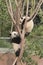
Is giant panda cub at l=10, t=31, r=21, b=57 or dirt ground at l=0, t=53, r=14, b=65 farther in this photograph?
dirt ground at l=0, t=53, r=14, b=65

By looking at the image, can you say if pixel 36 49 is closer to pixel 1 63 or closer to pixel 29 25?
pixel 29 25

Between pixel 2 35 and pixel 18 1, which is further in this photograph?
pixel 2 35

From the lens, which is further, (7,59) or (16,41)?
(7,59)

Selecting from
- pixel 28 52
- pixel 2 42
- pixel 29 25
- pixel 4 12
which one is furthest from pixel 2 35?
pixel 29 25

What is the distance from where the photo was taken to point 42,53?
3.31 metres

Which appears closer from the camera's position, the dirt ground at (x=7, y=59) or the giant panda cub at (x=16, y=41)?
the giant panda cub at (x=16, y=41)

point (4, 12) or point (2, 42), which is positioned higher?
point (4, 12)

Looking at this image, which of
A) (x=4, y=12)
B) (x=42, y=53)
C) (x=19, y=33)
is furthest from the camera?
(x=4, y=12)

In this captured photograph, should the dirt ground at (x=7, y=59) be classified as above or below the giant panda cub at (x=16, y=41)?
below

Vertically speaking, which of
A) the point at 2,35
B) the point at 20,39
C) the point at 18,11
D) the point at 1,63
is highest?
the point at 18,11

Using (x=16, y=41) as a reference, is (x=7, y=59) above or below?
below

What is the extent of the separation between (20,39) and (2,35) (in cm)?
234

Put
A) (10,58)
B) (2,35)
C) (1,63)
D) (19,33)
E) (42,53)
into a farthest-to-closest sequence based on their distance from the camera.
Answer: (2,35) < (1,63) < (10,58) < (42,53) < (19,33)

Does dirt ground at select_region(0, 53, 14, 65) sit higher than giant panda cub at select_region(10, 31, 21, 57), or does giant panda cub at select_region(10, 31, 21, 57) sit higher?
giant panda cub at select_region(10, 31, 21, 57)
